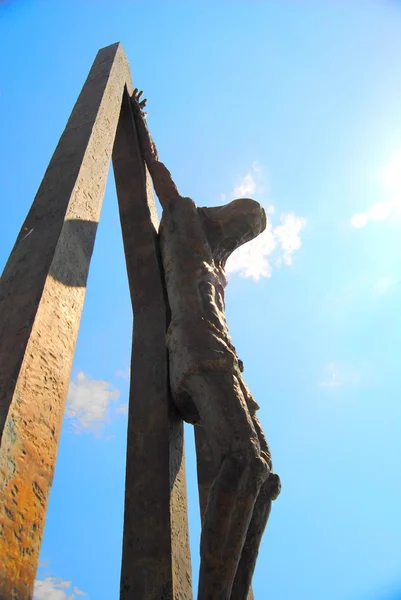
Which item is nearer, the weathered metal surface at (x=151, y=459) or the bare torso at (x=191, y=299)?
the weathered metal surface at (x=151, y=459)

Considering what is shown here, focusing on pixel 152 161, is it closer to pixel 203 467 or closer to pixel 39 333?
pixel 203 467

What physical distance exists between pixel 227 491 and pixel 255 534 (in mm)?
676

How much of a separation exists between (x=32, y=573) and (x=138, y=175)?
16.4 feet

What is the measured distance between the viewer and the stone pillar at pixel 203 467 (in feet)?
14.0

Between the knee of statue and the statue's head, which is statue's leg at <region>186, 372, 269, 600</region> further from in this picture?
the statue's head

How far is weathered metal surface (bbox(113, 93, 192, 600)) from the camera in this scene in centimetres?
305

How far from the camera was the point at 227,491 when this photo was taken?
278cm

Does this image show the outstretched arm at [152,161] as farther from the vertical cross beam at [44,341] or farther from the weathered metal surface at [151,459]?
the vertical cross beam at [44,341]

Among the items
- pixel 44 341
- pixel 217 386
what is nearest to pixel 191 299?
pixel 217 386

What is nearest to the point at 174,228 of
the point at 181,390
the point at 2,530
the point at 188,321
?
the point at 188,321

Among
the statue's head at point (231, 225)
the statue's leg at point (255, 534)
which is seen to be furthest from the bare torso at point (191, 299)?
the statue's leg at point (255, 534)

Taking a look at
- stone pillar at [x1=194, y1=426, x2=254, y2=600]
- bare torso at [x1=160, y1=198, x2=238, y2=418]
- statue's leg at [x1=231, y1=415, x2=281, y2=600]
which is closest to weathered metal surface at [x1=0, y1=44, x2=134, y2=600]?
bare torso at [x1=160, y1=198, x2=238, y2=418]

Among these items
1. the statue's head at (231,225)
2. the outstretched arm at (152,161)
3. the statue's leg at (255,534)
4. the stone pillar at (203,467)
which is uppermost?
the outstretched arm at (152,161)

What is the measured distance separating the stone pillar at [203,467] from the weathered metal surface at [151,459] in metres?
0.51
